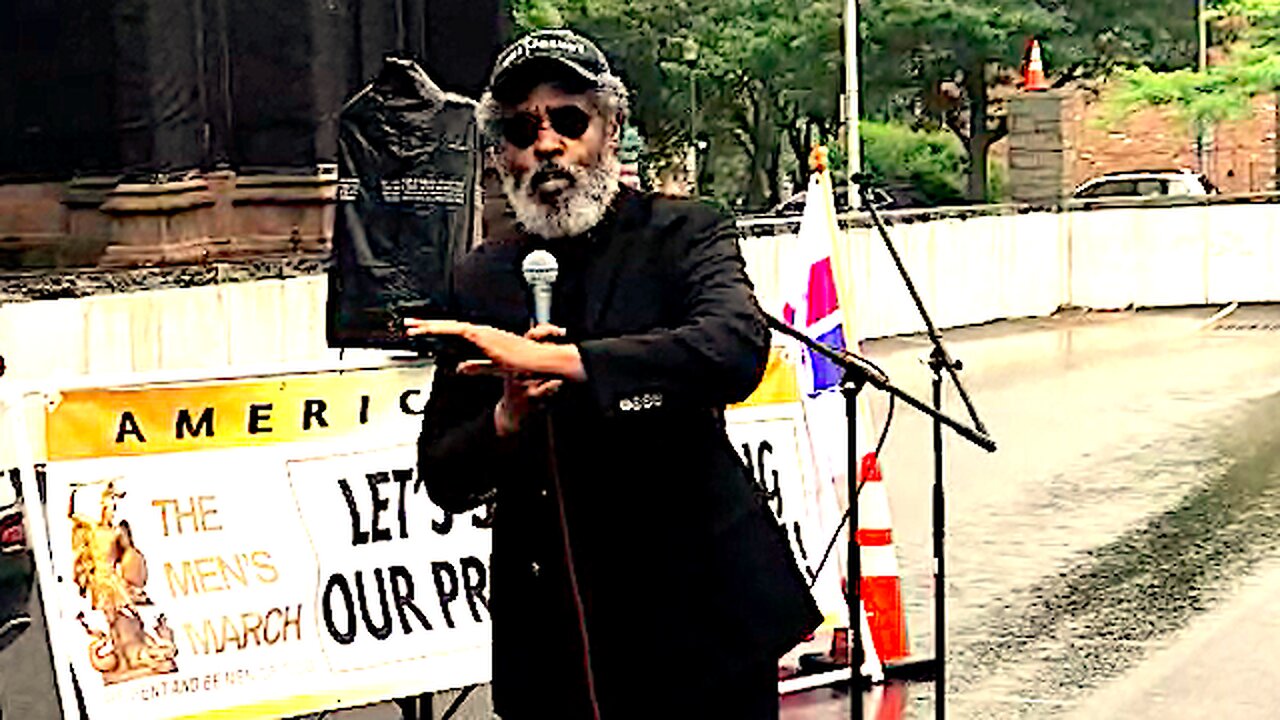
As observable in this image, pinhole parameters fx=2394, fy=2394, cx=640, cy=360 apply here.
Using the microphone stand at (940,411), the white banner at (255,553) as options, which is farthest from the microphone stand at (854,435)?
the white banner at (255,553)

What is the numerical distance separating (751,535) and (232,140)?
21.3 meters

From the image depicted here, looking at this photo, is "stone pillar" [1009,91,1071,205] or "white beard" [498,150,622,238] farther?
"stone pillar" [1009,91,1071,205]

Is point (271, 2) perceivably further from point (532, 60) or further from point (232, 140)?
point (532, 60)

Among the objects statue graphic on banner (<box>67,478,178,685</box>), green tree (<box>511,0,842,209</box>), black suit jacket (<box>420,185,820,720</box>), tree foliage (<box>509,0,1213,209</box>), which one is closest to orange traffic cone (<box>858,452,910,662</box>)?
statue graphic on banner (<box>67,478,178,685</box>)

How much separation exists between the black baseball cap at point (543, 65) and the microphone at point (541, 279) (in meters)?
0.28

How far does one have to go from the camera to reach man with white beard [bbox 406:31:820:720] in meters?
3.33

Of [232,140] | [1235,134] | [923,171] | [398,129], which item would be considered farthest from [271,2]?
[1235,134]

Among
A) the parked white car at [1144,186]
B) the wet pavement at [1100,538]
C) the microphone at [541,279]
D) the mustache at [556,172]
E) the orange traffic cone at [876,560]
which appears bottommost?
the wet pavement at [1100,538]

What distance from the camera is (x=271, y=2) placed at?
78.3 feet

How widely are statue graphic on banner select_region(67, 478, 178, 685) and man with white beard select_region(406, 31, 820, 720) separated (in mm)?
3117

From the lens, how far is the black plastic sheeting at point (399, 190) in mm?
8648

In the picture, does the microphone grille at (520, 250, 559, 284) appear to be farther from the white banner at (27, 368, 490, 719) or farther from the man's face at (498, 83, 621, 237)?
the white banner at (27, 368, 490, 719)

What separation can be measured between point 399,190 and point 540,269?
20.0 feet

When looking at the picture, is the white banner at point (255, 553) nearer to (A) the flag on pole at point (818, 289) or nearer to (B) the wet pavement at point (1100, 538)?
(A) the flag on pole at point (818, 289)
